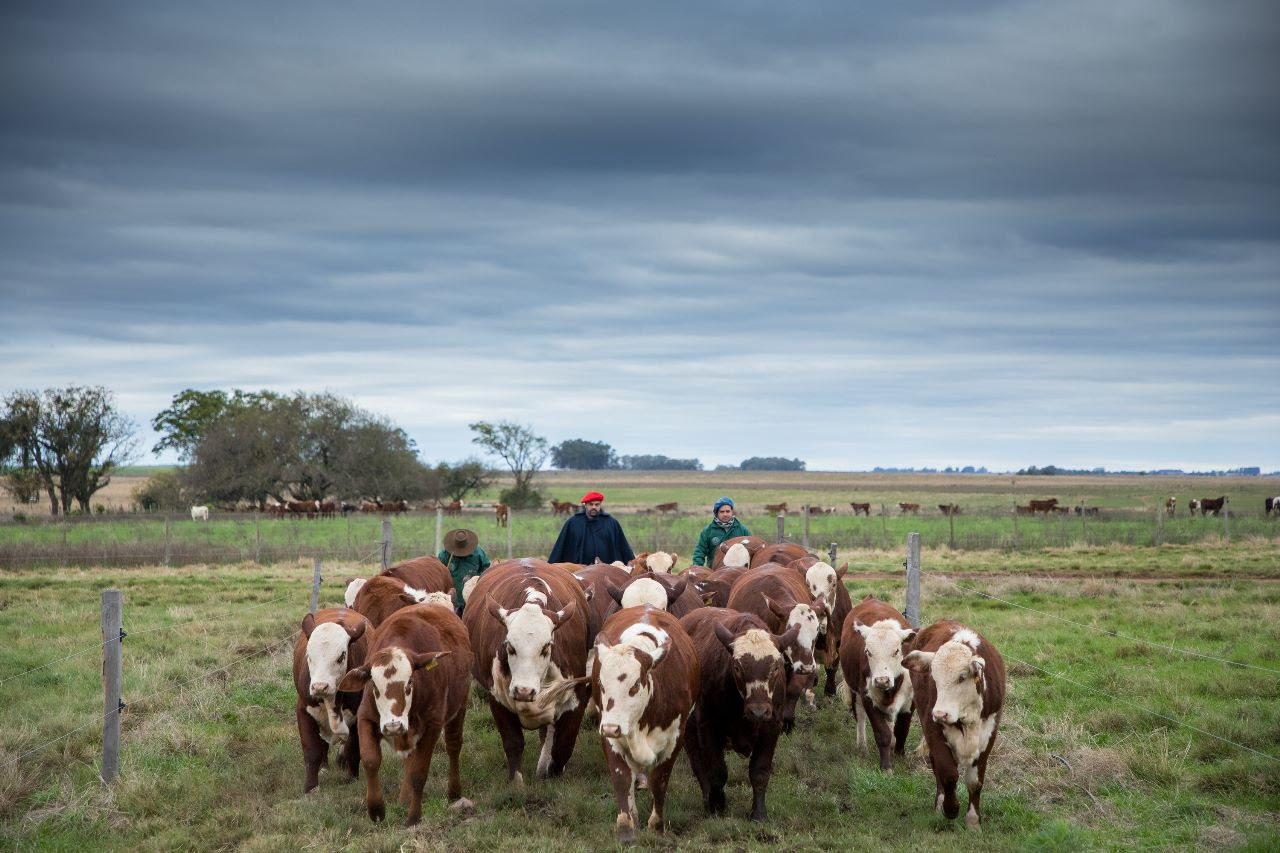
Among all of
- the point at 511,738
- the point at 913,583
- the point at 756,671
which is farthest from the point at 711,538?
the point at 756,671

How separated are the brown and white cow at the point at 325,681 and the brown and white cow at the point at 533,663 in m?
1.07

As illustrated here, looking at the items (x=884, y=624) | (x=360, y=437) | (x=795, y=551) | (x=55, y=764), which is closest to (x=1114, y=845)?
(x=884, y=624)

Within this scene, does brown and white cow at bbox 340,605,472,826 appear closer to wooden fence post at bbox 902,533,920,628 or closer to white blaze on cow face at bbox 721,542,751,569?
white blaze on cow face at bbox 721,542,751,569

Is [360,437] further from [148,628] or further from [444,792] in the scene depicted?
[444,792]

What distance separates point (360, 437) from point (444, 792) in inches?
1893

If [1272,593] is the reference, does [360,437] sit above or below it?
above

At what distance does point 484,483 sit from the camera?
61.2 m

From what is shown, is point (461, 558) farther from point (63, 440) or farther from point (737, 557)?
point (63, 440)

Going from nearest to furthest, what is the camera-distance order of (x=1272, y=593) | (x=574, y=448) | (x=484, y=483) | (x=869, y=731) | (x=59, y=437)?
(x=869, y=731)
(x=1272, y=593)
(x=59, y=437)
(x=484, y=483)
(x=574, y=448)

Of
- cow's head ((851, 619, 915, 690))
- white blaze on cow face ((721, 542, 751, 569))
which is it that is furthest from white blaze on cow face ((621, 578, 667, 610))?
white blaze on cow face ((721, 542, 751, 569))

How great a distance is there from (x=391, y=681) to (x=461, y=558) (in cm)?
640

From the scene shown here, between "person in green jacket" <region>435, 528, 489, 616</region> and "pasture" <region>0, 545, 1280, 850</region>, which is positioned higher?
"person in green jacket" <region>435, 528, 489, 616</region>

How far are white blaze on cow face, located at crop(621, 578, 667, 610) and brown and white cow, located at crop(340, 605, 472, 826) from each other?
194 cm

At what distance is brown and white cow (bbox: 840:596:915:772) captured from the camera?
8.14 metres
